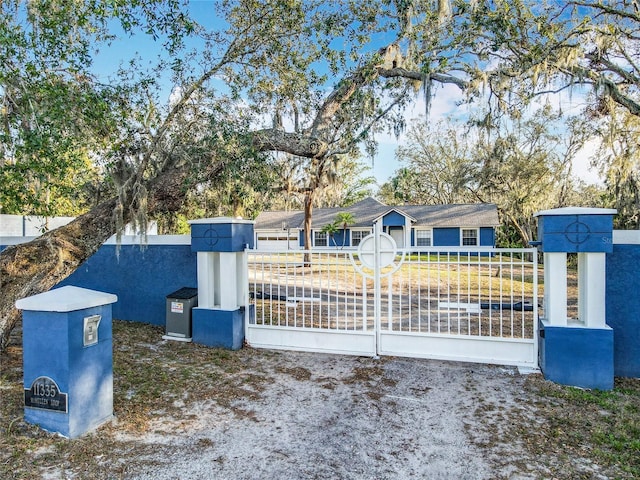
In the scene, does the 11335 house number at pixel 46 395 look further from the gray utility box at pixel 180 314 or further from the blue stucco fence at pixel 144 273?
the blue stucco fence at pixel 144 273

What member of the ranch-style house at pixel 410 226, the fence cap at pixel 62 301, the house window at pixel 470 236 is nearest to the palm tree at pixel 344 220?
the ranch-style house at pixel 410 226

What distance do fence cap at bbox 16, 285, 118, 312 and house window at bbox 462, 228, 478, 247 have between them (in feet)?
83.9

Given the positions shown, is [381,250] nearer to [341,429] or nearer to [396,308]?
[341,429]

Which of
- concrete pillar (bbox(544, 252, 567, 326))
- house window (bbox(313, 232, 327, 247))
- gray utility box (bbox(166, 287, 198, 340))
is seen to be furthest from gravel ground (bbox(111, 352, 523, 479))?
house window (bbox(313, 232, 327, 247))

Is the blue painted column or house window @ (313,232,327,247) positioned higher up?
house window @ (313,232,327,247)

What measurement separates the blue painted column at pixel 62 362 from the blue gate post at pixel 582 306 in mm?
4687

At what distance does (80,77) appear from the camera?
18.2 feet

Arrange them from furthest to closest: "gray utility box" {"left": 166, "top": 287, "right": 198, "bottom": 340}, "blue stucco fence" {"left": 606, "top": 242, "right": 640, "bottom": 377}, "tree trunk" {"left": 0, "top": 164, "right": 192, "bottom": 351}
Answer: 1. "gray utility box" {"left": 166, "top": 287, "right": 198, "bottom": 340}
2. "tree trunk" {"left": 0, "top": 164, "right": 192, "bottom": 351}
3. "blue stucco fence" {"left": 606, "top": 242, "right": 640, "bottom": 377}

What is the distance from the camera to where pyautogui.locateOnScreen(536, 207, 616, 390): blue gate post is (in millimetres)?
4453

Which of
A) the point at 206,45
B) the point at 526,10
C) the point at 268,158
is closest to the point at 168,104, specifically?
the point at 206,45

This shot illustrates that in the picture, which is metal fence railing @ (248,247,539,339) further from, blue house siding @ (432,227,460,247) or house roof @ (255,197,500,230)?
house roof @ (255,197,500,230)

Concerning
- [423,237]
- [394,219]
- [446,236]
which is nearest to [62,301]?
[394,219]

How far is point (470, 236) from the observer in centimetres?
2638

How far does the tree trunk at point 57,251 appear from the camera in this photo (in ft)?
16.6
